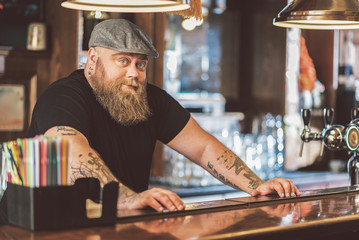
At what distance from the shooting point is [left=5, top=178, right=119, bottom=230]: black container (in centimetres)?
159

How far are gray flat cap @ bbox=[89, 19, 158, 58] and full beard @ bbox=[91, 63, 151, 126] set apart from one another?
146 mm

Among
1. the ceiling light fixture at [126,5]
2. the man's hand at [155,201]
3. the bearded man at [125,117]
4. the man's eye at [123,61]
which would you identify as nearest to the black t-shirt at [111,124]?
the bearded man at [125,117]

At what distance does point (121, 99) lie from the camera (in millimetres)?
2592

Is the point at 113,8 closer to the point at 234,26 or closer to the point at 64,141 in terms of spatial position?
the point at 64,141

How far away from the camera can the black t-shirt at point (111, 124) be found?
93.6 inches

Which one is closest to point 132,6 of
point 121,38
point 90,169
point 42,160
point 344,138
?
point 121,38

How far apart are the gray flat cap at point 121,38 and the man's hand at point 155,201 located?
789 millimetres

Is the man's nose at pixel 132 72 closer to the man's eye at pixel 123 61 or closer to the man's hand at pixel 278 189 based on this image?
the man's eye at pixel 123 61

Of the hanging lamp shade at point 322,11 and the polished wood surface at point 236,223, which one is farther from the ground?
the hanging lamp shade at point 322,11

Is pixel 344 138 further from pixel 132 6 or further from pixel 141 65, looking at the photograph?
pixel 132 6

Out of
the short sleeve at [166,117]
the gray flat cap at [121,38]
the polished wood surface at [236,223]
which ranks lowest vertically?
the polished wood surface at [236,223]

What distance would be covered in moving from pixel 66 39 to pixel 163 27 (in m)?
0.71

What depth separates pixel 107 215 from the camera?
5.65 ft

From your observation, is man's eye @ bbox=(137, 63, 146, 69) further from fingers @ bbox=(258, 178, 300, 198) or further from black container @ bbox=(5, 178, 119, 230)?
black container @ bbox=(5, 178, 119, 230)
